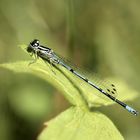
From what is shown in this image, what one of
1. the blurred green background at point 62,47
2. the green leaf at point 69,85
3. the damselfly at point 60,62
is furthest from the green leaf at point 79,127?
the blurred green background at point 62,47

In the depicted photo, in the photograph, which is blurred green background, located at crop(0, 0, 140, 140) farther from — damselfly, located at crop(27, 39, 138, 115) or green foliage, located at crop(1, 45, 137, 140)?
green foliage, located at crop(1, 45, 137, 140)

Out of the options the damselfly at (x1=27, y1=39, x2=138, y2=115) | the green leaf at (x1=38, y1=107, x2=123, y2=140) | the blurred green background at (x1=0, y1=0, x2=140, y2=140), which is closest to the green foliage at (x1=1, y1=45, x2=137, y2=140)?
the green leaf at (x1=38, y1=107, x2=123, y2=140)

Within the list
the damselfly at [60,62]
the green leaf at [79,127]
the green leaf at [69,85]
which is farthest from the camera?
the damselfly at [60,62]

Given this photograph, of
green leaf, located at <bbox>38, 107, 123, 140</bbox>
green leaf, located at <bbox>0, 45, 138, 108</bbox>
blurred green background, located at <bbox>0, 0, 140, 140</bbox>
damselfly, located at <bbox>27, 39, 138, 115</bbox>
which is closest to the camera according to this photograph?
green leaf, located at <bbox>38, 107, 123, 140</bbox>

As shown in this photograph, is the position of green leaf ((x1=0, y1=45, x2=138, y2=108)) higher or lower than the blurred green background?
lower

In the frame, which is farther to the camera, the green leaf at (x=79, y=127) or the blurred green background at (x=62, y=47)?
the blurred green background at (x=62, y=47)

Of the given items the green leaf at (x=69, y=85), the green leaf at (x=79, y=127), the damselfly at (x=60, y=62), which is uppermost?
the damselfly at (x=60, y=62)

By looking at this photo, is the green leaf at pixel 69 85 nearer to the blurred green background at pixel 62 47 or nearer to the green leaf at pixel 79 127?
the green leaf at pixel 79 127

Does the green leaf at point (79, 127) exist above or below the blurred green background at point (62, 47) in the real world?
below
